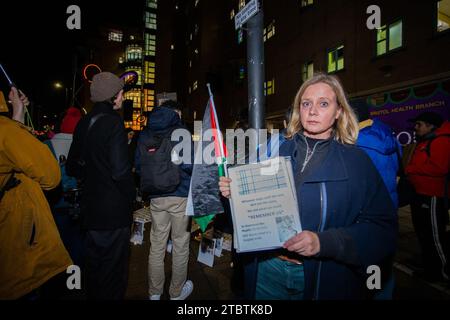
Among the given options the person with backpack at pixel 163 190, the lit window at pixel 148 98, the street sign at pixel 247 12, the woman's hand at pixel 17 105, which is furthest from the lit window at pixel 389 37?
the lit window at pixel 148 98

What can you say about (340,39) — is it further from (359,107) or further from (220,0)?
(220,0)

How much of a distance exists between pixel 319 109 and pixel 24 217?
8.52 ft

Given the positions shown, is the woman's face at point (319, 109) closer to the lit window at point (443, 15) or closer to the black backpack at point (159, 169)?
the black backpack at point (159, 169)

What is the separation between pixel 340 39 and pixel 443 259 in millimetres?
12587

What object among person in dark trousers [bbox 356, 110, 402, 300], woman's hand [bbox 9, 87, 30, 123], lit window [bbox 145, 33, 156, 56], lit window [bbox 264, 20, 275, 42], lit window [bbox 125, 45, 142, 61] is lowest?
person in dark trousers [bbox 356, 110, 402, 300]

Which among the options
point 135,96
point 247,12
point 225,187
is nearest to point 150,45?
point 135,96

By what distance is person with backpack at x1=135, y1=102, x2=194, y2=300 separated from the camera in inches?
Answer: 125

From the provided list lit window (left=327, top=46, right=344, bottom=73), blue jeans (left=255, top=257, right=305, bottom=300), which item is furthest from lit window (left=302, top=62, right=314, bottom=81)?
blue jeans (left=255, top=257, right=305, bottom=300)

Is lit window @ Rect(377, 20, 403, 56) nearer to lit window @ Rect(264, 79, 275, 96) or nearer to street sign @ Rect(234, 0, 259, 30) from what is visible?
lit window @ Rect(264, 79, 275, 96)

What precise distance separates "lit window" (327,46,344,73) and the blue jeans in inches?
564

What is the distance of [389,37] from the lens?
11.3 meters

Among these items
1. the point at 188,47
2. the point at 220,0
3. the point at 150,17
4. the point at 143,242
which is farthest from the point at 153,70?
the point at 143,242

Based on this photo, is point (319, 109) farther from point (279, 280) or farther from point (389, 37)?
point (389, 37)

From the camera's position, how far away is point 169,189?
3.15 m
